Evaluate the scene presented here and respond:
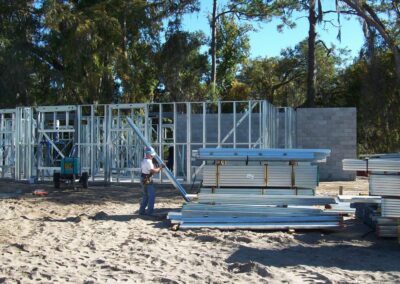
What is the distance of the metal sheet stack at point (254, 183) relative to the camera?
35.4 feet

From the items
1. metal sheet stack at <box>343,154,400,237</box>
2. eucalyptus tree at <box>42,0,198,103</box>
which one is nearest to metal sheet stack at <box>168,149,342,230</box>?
metal sheet stack at <box>343,154,400,237</box>

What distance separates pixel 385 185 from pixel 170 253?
3.49 metres

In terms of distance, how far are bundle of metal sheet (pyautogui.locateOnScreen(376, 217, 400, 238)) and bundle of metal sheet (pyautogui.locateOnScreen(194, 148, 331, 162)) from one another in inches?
128

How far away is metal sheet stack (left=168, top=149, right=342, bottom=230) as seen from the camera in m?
10.8

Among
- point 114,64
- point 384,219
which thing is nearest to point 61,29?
point 114,64

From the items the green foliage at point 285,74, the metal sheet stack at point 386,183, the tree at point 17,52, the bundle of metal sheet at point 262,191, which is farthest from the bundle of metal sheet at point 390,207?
the green foliage at point 285,74

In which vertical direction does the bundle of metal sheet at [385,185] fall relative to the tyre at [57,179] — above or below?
above

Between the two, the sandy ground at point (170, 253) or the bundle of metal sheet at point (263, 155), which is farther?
the bundle of metal sheet at point (263, 155)

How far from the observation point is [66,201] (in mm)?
14867

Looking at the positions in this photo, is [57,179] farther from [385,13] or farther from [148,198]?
[385,13]

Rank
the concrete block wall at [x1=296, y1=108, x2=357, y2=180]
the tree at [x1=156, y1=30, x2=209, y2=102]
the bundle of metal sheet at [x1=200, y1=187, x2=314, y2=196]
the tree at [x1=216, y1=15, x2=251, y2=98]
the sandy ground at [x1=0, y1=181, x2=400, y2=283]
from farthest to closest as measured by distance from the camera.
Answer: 1. the tree at [x1=216, y1=15, x2=251, y2=98]
2. the tree at [x1=156, y1=30, x2=209, y2=102]
3. the concrete block wall at [x1=296, y1=108, x2=357, y2=180]
4. the bundle of metal sheet at [x1=200, y1=187, x2=314, y2=196]
5. the sandy ground at [x1=0, y1=181, x2=400, y2=283]

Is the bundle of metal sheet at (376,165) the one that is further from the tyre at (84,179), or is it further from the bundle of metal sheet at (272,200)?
the tyre at (84,179)

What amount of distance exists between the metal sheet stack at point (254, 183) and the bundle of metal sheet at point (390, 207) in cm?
229

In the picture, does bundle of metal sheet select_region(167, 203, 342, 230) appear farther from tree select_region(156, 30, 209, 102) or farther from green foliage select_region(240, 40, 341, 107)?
green foliage select_region(240, 40, 341, 107)
